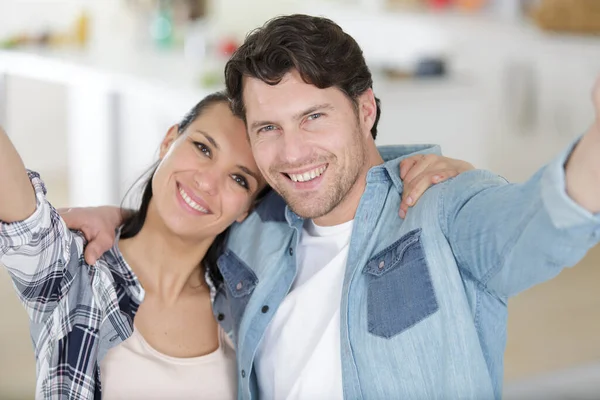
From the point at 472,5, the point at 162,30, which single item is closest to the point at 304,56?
the point at 472,5

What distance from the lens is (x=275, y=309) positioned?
1.84 metres

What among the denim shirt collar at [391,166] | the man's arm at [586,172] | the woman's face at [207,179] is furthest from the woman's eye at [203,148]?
the man's arm at [586,172]

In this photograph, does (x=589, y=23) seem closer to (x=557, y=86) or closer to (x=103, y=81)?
(x=557, y=86)

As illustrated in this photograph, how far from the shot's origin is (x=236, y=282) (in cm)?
196

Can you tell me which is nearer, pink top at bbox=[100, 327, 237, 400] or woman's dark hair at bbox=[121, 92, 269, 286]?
pink top at bbox=[100, 327, 237, 400]

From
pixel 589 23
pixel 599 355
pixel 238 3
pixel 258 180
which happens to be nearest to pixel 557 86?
pixel 589 23

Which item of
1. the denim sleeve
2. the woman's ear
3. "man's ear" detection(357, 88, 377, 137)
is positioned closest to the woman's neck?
the woman's ear

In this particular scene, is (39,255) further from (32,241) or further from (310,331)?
(310,331)

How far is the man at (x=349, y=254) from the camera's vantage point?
1537mm

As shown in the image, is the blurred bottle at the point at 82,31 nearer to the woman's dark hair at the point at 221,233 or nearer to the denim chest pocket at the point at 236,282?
the woman's dark hair at the point at 221,233

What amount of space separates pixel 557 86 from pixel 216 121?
408cm

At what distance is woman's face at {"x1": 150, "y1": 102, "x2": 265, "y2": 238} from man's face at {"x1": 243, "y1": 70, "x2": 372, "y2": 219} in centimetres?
11

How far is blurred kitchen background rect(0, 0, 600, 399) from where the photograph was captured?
4.09m

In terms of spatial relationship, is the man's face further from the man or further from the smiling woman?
the smiling woman
